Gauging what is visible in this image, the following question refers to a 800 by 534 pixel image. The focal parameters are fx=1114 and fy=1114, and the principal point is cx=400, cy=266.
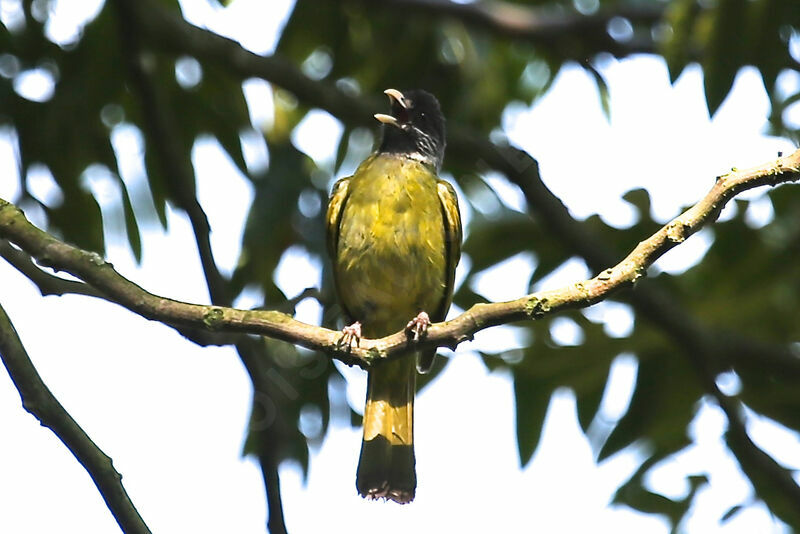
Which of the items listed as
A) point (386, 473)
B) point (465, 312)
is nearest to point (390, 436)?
point (386, 473)

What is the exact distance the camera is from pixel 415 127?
18.3 feet

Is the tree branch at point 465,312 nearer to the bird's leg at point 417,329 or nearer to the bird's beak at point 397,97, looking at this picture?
the bird's leg at point 417,329

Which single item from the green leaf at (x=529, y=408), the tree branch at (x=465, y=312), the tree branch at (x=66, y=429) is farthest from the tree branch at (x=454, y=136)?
the tree branch at (x=66, y=429)

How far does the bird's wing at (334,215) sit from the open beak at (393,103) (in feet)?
1.30

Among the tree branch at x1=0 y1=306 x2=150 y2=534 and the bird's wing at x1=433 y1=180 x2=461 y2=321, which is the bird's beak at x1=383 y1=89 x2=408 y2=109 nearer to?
the bird's wing at x1=433 y1=180 x2=461 y2=321

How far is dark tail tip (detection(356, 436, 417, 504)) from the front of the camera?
15.6ft

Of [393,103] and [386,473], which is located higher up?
[393,103]

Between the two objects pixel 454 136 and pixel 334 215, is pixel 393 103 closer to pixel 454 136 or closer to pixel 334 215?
pixel 454 136

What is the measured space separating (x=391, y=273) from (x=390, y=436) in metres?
0.74

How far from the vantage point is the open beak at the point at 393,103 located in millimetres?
5449

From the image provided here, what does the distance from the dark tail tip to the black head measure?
149cm

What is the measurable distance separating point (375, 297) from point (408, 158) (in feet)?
3.00

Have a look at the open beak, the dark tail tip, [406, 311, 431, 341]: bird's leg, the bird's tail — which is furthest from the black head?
[406, 311, 431, 341]: bird's leg

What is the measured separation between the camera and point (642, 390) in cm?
→ 543
